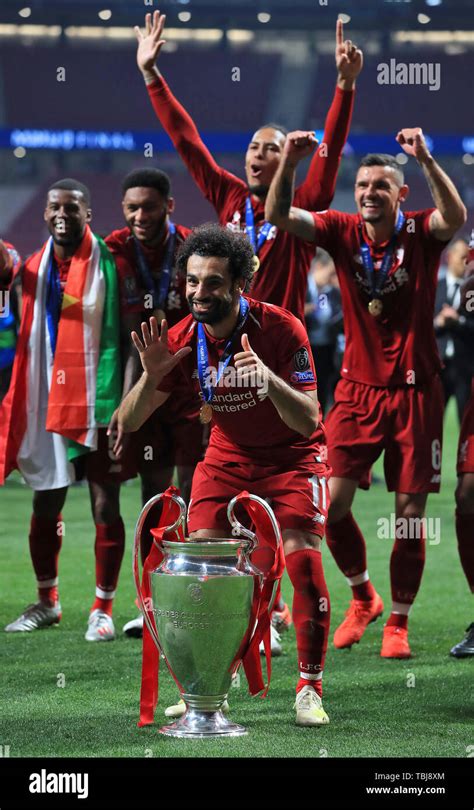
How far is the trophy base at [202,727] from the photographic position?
3.73 m

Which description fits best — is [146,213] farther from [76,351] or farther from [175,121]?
[76,351]

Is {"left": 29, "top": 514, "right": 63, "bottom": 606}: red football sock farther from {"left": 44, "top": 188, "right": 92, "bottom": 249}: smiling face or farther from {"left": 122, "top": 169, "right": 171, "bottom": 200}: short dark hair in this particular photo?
{"left": 122, "top": 169, "right": 171, "bottom": 200}: short dark hair

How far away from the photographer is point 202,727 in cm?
376

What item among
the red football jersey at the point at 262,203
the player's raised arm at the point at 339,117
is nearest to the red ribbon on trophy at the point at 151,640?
the red football jersey at the point at 262,203

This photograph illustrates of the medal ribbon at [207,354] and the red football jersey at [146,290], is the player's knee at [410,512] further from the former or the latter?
the medal ribbon at [207,354]

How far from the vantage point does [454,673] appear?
4.82 meters

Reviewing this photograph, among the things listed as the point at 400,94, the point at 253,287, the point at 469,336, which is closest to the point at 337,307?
the point at 469,336

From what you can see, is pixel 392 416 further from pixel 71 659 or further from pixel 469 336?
pixel 469 336

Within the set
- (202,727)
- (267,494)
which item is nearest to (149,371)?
(267,494)

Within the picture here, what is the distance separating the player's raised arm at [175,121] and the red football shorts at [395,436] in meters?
1.11

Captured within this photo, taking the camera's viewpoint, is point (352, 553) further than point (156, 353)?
Yes

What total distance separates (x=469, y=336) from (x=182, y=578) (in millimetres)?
5906

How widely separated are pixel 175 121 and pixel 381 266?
1123mm

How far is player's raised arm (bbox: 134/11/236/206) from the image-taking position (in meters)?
5.45
